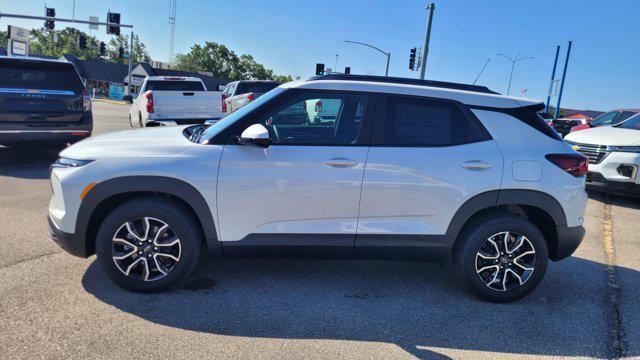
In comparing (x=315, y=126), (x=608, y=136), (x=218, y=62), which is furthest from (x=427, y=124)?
(x=218, y=62)

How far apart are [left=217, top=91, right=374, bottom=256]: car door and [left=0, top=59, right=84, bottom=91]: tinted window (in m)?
5.99

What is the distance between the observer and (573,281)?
4.45 metres

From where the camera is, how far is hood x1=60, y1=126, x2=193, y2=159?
348 centimetres

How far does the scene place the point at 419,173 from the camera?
359cm

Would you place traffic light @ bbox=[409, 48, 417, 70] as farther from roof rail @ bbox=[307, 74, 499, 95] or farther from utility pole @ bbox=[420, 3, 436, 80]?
roof rail @ bbox=[307, 74, 499, 95]

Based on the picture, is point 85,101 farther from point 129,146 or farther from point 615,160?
point 615,160

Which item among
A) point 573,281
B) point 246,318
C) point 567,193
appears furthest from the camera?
point 573,281

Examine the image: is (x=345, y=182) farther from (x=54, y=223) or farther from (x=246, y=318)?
(x=54, y=223)

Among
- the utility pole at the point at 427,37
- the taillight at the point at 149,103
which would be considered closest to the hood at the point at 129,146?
the taillight at the point at 149,103

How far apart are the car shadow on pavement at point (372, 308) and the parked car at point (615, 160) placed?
404cm

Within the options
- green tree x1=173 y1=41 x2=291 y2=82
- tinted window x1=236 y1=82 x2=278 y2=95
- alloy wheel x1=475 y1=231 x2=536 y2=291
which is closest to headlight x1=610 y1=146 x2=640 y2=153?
alloy wheel x1=475 y1=231 x2=536 y2=291

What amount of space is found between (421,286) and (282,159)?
176cm

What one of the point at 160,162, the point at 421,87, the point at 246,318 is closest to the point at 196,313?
the point at 246,318

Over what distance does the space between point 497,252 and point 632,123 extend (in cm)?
684
